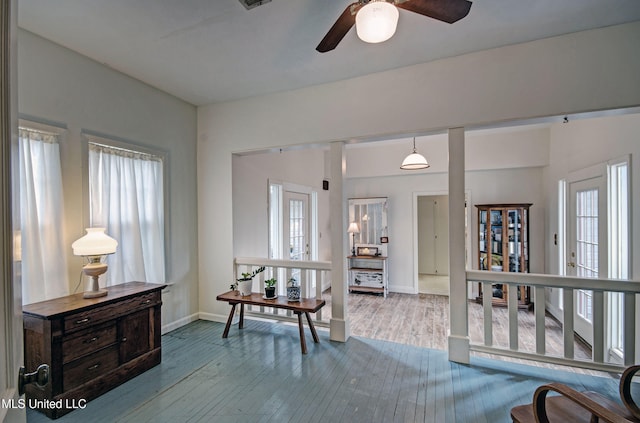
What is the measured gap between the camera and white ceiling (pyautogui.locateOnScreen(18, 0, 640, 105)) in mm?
2039

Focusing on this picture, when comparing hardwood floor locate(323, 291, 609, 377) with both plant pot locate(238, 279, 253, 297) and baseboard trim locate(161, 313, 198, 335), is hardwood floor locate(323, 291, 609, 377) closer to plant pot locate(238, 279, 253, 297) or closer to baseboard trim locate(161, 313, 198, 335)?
plant pot locate(238, 279, 253, 297)

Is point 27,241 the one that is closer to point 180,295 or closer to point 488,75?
point 180,295

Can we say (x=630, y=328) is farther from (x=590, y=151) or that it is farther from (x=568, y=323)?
(x=590, y=151)

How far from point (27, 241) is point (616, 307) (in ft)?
17.3

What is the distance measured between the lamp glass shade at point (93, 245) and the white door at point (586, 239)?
15.2ft

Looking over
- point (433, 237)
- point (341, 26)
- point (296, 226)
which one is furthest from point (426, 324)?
point (433, 237)

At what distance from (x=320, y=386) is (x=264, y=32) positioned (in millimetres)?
2769

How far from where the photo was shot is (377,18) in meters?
1.44

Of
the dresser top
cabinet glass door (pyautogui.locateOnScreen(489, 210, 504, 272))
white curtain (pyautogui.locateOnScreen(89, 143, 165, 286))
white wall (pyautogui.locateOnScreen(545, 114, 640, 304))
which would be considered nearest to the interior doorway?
cabinet glass door (pyautogui.locateOnScreen(489, 210, 504, 272))

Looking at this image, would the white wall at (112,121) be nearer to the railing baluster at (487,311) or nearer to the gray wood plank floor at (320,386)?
the gray wood plank floor at (320,386)

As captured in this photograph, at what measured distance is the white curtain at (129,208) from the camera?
2.77m

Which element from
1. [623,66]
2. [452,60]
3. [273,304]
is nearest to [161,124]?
[273,304]

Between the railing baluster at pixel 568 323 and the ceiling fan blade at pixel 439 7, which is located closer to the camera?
the ceiling fan blade at pixel 439 7

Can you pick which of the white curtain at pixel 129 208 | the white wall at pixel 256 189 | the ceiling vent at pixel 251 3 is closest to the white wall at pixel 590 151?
the ceiling vent at pixel 251 3
